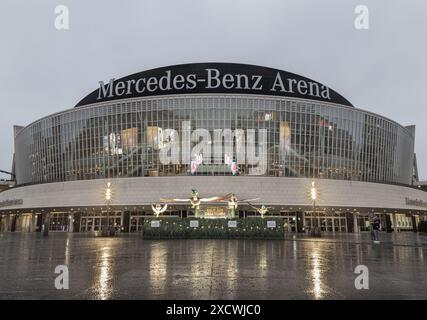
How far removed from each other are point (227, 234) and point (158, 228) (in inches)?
297

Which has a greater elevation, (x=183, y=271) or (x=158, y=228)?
(x=183, y=271)

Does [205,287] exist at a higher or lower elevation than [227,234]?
higher

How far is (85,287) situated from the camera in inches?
395

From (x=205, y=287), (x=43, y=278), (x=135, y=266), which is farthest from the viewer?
(x=135, y=266)

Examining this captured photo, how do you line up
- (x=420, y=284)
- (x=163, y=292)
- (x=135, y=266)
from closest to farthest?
(x=163, y=292), (x=420, y=284), (x=135, y=266)

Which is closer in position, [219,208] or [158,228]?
[158,228]

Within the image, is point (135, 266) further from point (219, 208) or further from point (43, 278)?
point (219, 208)
